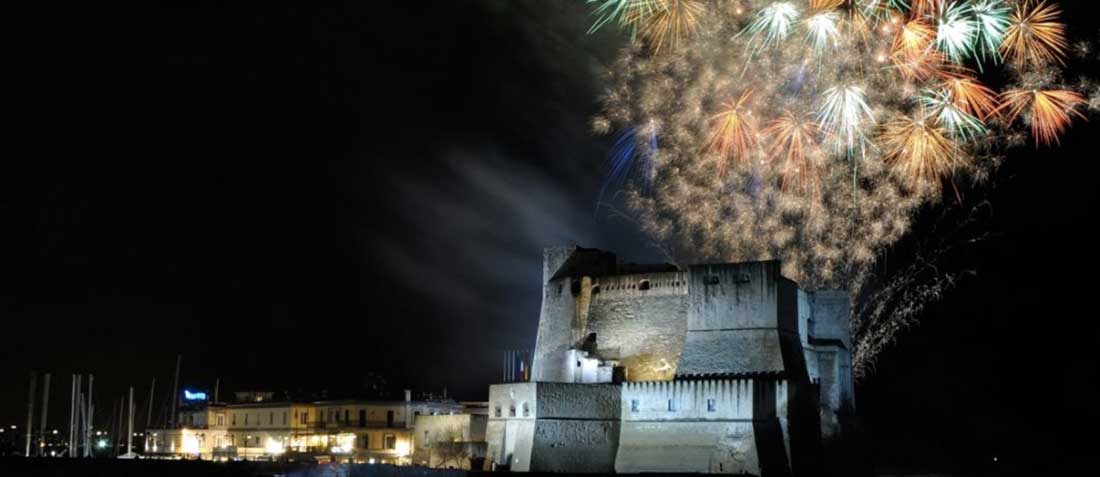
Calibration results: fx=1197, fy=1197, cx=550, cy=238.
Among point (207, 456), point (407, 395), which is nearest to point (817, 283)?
point (407, 395)

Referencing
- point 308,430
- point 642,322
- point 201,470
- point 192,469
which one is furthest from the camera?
point 308,430

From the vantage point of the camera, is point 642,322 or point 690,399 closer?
point 690,399

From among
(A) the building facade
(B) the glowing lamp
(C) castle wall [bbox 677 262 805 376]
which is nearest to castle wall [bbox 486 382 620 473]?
(C) castle wall [bbox 677 262 805 376]

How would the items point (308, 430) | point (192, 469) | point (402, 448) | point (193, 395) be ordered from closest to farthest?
point (192, 469), point (402, 448), point (308, 430), point (193, 395)

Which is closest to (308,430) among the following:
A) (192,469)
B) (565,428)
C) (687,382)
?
(192,469)

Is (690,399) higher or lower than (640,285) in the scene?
lower

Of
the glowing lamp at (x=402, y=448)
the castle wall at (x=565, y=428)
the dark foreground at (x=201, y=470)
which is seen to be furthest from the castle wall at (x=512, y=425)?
the glowing lamp at (x=402, y=448)

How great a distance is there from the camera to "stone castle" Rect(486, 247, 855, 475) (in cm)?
4141

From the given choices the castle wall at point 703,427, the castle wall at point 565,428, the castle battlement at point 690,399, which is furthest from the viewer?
the castle wall at point 565,428

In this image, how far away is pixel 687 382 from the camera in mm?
42656

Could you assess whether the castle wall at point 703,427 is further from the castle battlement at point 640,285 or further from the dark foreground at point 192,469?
the castle battlement at point 640,285

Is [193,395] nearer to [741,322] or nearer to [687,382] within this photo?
[687,382]

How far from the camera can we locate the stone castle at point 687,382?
41406mm

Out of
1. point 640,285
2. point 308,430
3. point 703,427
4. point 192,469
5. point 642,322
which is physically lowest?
point 192,469
